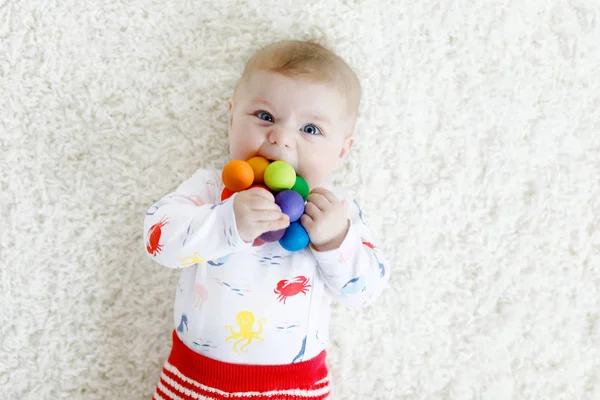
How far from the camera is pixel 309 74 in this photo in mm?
1006

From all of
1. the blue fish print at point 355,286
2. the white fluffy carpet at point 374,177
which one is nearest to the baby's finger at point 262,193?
the blue fish print at point 355,286

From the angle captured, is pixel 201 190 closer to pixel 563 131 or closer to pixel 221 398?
pixel 221 398

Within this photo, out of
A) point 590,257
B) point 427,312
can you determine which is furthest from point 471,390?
point 590,257

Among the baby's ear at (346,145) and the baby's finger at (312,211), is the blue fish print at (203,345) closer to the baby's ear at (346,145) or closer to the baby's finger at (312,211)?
the baby's finger at (312,211)

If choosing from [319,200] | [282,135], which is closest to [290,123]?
[282,135]

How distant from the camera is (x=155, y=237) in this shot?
931 millimetres

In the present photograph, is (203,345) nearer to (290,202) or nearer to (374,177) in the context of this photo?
(290,202)

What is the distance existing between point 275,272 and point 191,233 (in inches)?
6.8

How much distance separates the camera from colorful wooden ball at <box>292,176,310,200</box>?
37.2 inches

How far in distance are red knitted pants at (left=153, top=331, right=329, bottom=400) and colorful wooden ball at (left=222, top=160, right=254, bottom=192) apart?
298 mm

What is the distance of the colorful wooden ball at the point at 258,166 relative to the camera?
93 cm

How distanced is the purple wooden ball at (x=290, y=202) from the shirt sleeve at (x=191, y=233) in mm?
70

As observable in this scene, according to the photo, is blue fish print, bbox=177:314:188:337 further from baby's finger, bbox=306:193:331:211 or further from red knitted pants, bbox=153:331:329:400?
baby's finger, bbox=306:193:331:211

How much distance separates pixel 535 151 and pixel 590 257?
0.80ft
